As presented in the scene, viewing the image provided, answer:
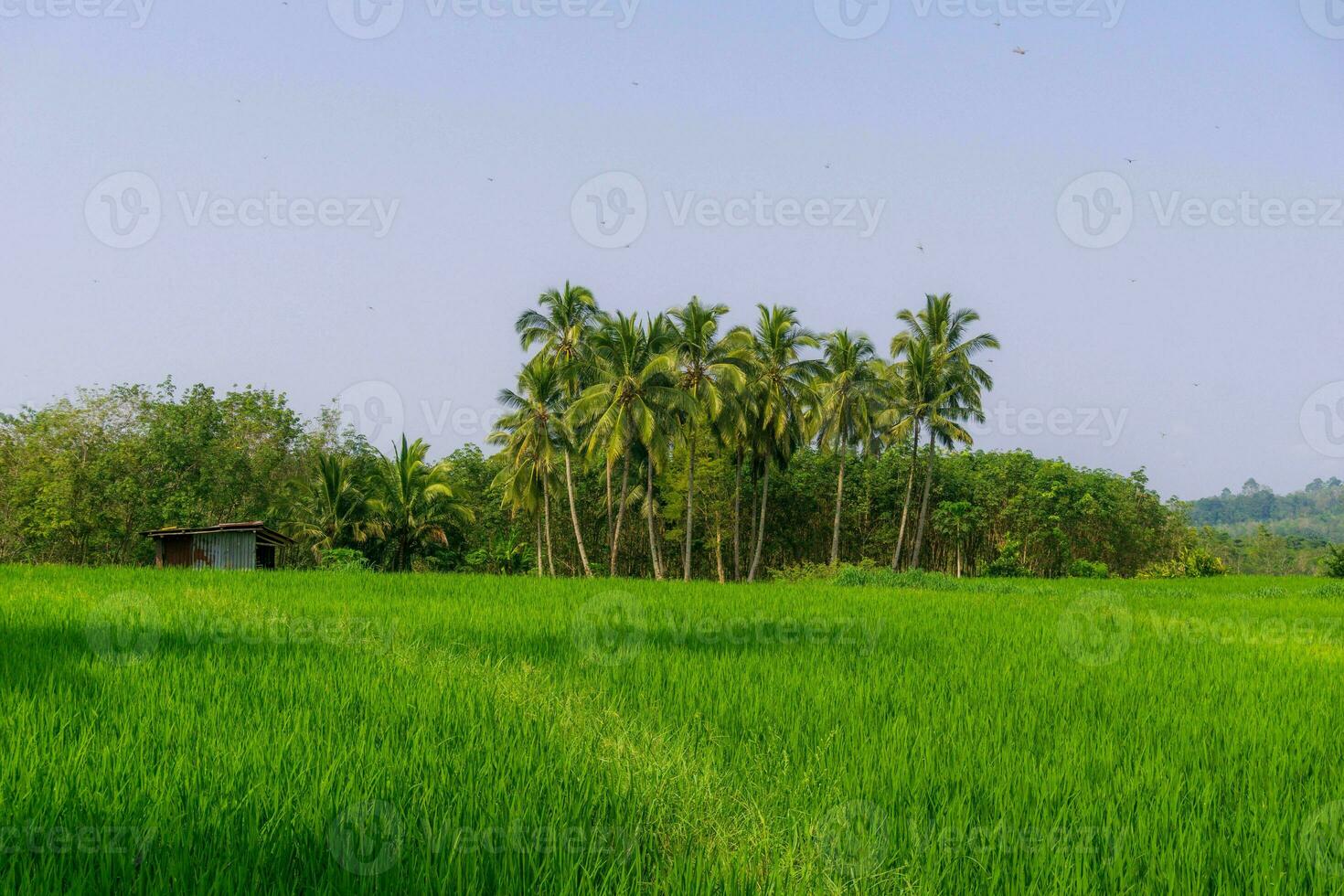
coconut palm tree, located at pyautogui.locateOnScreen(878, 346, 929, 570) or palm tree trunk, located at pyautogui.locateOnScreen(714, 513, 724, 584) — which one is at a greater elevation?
coconut palm tree, located at pyautogui.locateOnScreen(878, 346, 929, 570)

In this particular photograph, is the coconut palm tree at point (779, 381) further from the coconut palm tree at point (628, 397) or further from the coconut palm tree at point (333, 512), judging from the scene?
the coconut palm tree at point (333, 512)

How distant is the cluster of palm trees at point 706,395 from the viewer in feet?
81.2

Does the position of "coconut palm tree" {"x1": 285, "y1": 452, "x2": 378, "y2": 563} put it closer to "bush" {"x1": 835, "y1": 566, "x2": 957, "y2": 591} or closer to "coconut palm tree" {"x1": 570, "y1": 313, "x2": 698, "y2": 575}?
"coconut palm tree" {"x1": 570, "y1": 313, "x2": 698, "y2": 575}

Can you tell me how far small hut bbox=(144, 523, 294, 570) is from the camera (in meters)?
22.5

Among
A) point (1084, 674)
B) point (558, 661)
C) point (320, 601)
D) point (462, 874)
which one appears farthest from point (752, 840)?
point (320, 601)

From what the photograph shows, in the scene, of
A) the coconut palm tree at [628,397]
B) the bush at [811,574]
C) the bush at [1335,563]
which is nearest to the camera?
the coconut palm tree at [628,397]

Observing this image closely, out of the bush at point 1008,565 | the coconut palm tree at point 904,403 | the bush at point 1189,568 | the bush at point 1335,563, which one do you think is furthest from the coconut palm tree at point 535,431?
the bush at point 1335,563

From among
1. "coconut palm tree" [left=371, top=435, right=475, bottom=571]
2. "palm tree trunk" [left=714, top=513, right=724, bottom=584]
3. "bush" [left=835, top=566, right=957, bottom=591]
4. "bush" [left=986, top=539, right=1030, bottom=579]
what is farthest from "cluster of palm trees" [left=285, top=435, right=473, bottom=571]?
"bush" [left=986, top=539, right=1030, bottom=579]

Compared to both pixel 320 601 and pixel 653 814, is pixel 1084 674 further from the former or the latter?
pixel 320 601

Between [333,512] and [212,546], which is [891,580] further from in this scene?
[333,512]

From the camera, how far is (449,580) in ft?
50.2

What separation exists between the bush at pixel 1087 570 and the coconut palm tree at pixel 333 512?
2674 cm

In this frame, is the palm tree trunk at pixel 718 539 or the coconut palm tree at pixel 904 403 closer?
the coconut palm tree at pixel 904 403

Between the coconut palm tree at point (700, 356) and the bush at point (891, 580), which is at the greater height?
the coconut palm tree at point (700, 356)
